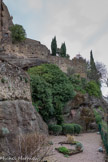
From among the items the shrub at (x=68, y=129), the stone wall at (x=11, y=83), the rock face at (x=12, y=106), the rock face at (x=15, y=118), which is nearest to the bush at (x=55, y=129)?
the shrub at (x=68, y=129)

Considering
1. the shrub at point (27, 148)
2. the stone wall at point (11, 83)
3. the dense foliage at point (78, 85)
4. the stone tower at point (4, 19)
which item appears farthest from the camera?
the stone tower at point (4, 19)

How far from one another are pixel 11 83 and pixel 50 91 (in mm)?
7724

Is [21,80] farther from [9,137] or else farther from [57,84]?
[57,84]

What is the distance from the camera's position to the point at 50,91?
571 inches

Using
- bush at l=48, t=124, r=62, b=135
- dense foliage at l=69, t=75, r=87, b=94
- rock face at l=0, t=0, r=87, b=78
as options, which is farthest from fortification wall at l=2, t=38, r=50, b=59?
bush at l=48, t=124, r=62, b=135

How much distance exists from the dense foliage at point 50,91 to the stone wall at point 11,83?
4.46m

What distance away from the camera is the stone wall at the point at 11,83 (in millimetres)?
6301

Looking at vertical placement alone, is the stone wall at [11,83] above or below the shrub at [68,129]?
above

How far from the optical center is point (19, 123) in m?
6.11

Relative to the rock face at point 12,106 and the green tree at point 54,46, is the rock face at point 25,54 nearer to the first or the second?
the green tree at point 54,46

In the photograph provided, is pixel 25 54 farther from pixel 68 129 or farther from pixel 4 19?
pixel 68 129

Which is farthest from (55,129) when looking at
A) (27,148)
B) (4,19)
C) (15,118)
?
(4,19)

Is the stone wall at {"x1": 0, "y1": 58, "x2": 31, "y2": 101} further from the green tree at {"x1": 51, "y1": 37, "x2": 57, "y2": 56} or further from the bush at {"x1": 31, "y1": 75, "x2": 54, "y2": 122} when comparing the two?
the green tree at {"x1": 51, "y1": 37, "x2": 57, "y2": 56}

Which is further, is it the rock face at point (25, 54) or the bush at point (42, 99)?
the rock face at point (25, 54)
